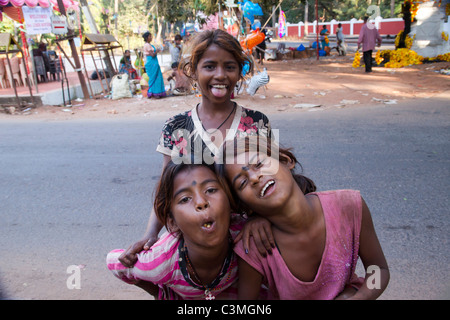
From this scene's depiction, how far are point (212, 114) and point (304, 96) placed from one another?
8659 millimetres

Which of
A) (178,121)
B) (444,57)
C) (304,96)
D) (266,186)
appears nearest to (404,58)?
(444,57)

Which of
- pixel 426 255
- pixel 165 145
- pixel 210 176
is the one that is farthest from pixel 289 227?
pixel 426 255

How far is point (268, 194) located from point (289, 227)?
0.17 m

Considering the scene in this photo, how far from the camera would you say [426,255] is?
2832mm

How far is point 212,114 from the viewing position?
6.32 ft

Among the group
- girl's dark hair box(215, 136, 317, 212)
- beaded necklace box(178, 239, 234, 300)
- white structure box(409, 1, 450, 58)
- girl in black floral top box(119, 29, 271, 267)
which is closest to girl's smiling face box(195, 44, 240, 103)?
girl in black floral top box(119, 29, 271, 267)

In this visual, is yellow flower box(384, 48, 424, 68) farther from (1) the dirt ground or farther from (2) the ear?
(2) the ear

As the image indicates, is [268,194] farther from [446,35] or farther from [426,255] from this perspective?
[446,35]

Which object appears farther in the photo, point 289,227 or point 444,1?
point 444,1

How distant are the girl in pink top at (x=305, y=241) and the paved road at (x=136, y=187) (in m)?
1.18

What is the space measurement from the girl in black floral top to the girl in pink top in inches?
14.3

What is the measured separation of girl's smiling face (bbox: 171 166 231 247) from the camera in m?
1.37

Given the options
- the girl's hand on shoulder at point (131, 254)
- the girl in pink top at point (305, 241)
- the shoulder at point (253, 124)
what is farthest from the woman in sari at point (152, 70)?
the girl in pink top at point (305, 241)

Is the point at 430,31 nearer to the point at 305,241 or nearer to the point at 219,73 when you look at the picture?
the point at 219,73
